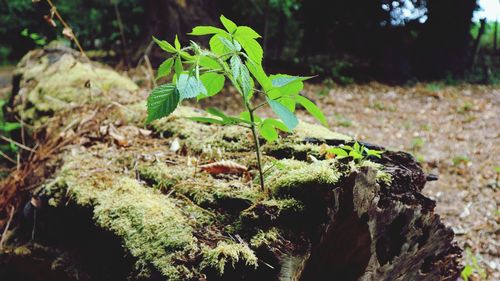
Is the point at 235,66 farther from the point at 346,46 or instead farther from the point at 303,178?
the point at 346,46

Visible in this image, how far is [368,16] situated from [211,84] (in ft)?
28.3

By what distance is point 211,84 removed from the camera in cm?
129

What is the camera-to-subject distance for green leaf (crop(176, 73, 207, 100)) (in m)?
1.09

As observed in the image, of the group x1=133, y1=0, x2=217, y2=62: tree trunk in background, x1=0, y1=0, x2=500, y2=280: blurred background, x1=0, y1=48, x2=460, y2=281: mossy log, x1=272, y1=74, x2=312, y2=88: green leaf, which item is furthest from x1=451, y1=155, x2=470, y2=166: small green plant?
x1=133, y1=0, x2=217, y2=62: tree trunk in background

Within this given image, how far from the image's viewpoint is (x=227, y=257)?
1186 millimetres

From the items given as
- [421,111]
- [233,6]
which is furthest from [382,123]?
[233,6]

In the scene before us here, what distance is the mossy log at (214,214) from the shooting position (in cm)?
127

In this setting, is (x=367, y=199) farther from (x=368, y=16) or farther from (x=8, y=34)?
(x=8, y=34)

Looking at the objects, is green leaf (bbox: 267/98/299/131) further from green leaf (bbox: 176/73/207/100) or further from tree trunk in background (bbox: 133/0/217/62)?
tree trunk in background (bbox: 133/0/217/62)

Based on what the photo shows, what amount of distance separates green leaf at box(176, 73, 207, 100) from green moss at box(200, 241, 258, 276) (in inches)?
19.4

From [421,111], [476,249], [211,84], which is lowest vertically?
[476,249]

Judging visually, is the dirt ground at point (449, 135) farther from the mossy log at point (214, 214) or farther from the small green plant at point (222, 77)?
the small green plant at point (222, 77)

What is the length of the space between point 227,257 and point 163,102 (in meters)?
0.52

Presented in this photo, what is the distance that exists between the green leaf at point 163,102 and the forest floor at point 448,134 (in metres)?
1.24
